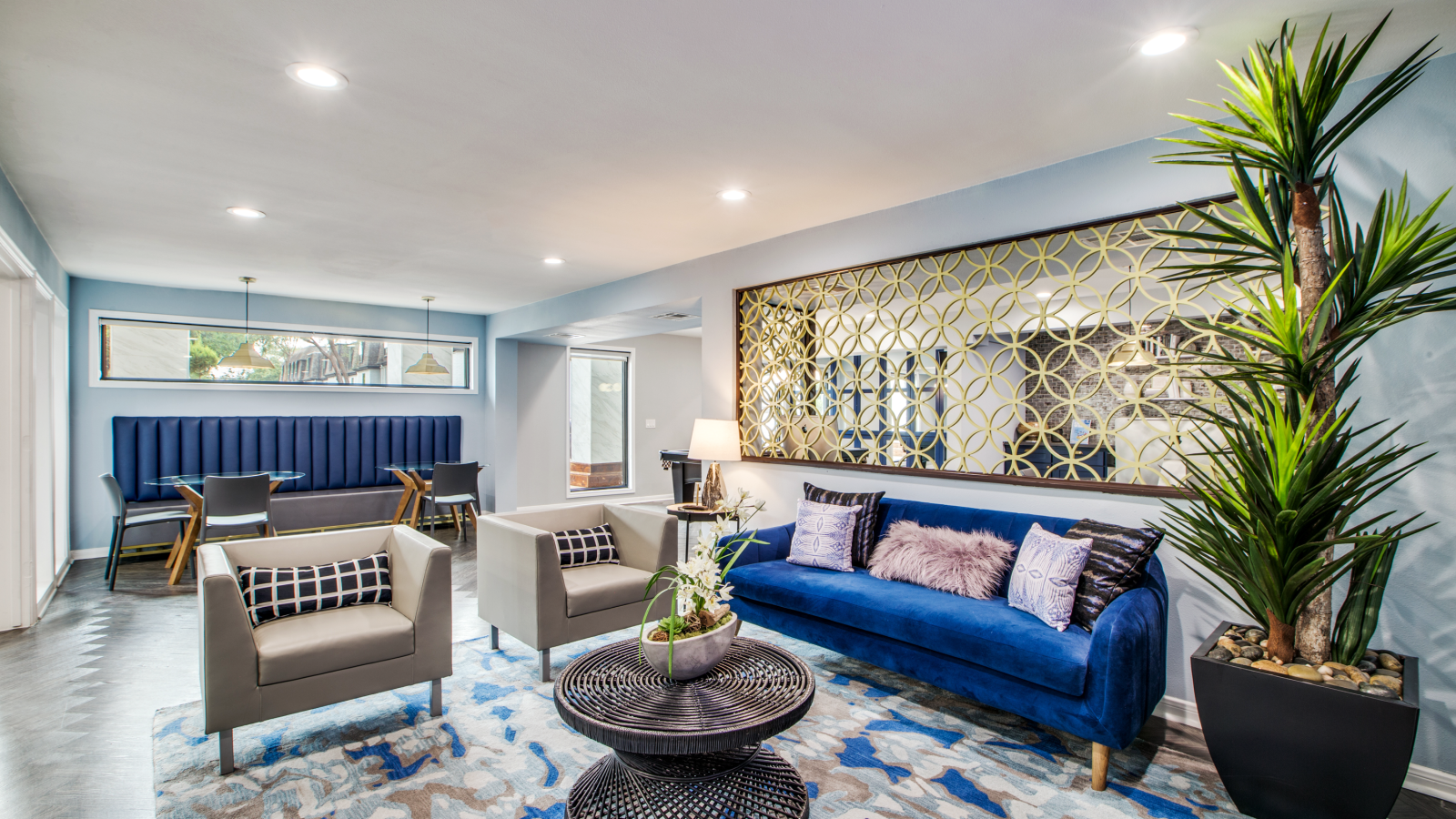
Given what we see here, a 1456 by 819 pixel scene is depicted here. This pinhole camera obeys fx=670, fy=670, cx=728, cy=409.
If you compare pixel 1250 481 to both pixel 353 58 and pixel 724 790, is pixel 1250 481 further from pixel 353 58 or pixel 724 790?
pixel 353 58

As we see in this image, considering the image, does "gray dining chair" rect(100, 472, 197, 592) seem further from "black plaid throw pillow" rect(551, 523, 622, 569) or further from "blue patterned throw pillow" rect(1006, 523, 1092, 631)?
"blue patterned throw pillow" rect(1006, 523, 1092, 631)

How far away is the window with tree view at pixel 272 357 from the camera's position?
20.0 feet

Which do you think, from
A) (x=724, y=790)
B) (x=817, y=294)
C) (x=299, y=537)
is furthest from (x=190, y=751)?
(x=817, y=294)

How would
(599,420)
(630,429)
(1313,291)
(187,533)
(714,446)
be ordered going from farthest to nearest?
(630,429), (599,420), (187,533), (714,446), (1313,291)

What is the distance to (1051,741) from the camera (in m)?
2.60

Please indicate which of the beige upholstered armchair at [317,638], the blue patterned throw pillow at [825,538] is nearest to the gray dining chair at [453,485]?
the beige upholstered armchair at [317,638]

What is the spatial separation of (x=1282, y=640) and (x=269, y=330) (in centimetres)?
798

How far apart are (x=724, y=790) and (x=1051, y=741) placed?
1.41 meters

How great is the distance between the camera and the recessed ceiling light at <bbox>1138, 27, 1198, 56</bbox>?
6.71 feet

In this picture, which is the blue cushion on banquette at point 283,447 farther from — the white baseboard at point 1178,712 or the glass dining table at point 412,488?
the white baseboard at point 1178,712

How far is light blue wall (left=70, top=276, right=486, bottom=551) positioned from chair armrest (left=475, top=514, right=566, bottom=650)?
15.6 feet

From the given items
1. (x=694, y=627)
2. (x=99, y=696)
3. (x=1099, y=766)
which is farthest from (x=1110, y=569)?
(x=99, y=696)

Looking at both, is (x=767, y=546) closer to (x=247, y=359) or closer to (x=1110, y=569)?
(x=1110, y=569)

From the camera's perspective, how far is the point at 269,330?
6.73 meters
